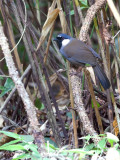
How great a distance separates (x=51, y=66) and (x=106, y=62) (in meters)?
0.96

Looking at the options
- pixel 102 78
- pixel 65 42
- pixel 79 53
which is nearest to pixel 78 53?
pixel 79 53

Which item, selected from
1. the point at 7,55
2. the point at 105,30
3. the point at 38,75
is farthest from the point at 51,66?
the point at 7,55

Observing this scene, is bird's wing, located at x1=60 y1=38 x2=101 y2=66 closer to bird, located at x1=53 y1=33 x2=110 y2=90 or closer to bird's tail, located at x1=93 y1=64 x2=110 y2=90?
bird, located at x1=53 y1=33 x2=110 y2=90

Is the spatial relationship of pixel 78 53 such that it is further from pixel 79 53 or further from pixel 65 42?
pixel 65 42

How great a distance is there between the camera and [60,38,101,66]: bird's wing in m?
3.52

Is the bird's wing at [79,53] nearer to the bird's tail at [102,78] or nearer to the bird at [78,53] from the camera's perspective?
the bird at [78,53]

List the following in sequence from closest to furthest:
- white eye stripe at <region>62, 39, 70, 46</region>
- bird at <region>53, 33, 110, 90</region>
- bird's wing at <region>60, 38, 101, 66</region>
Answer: bird at <region>53, 33, 110, 90</region>
bird's wing at <region>60, 38, 101, 66</region>
white eye stripe at <region>62, 39, 70, 46</region>

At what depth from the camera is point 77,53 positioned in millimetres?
3900

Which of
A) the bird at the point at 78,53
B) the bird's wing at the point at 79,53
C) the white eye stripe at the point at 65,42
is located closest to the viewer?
the bird at the point at 78,53

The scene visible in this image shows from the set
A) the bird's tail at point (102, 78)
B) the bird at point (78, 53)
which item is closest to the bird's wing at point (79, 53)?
the bird at point (78, 53)

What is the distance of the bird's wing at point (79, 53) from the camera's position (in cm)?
352

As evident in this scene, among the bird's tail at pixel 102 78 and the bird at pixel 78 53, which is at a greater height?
the bird at pixel 78 53

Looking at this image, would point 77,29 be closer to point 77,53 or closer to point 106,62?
point 106,62

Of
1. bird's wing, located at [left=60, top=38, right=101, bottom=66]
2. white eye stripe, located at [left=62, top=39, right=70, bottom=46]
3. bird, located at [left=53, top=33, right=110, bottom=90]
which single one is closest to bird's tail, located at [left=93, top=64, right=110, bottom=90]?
bird, located at [left=53, top=33, right=110, bottom=90]
